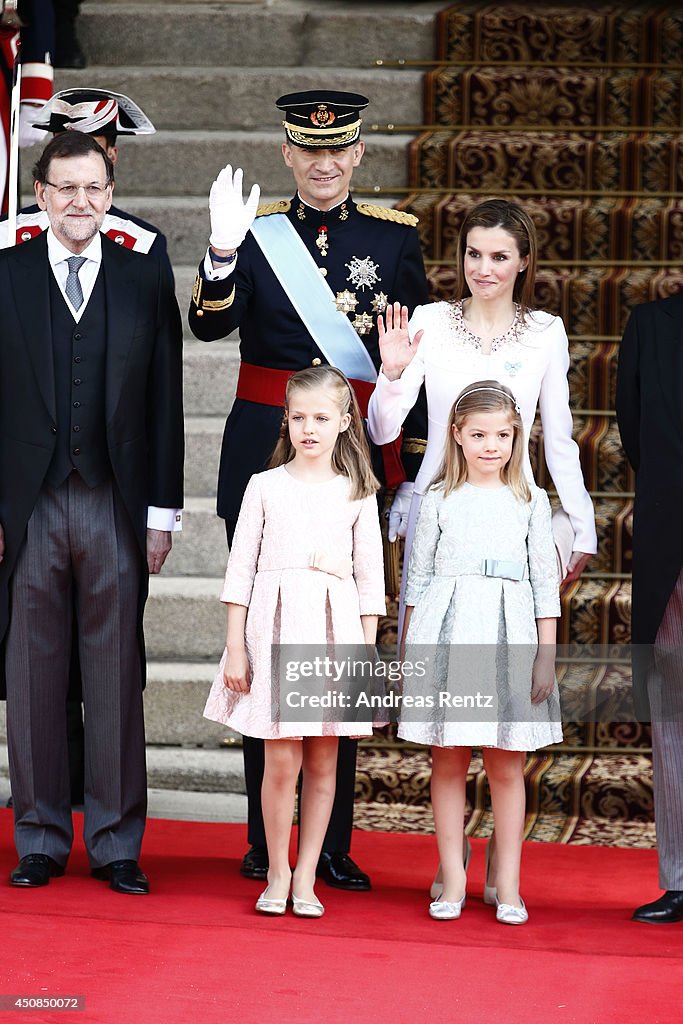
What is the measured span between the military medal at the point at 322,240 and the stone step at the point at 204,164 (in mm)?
2563

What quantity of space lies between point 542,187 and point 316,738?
3.20 meters

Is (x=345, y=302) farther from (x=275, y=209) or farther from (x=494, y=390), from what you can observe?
(x=494, y=390)

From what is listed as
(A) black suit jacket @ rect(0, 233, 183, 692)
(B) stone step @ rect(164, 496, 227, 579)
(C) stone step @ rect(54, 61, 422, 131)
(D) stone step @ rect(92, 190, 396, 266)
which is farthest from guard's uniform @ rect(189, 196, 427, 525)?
(C) stone step @ rect(54, 61, 422, 131)

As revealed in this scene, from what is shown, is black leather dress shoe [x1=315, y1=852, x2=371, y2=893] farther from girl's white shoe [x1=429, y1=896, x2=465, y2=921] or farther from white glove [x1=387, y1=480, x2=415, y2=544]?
white glove [x1=387, y1=480, x2=415, y2=544]

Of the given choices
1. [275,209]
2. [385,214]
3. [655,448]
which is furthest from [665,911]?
[275,209]

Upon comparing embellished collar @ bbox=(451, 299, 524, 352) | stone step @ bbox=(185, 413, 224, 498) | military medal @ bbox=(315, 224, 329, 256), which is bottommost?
stone step @ bbox=(185, 413, 224, 498)

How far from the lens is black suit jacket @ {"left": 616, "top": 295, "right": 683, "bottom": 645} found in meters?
3.08

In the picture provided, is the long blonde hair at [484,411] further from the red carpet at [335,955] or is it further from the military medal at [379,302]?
the red carpet at [335,955]

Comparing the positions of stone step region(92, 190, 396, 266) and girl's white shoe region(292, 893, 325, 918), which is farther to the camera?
stone step region(92, 190, 396, 266)

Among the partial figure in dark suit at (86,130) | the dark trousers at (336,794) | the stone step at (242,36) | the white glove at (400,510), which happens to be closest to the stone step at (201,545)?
the partial figure in dark suit at (86,130)

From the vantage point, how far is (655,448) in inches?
122

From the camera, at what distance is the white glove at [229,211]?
2.99 meters

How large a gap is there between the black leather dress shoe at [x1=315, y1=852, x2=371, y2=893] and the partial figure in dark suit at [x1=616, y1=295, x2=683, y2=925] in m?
0.56

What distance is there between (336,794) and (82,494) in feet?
2.64
